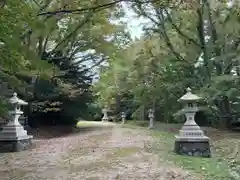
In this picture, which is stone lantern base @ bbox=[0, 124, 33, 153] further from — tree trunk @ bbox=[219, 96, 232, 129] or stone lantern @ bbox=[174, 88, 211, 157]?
tree trunk @ bbox=[219, 96, 232, 129]

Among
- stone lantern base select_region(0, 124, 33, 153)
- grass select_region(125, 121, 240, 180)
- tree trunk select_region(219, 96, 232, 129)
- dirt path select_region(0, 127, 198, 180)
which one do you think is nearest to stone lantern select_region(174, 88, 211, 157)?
grass select_region(125, 121, 240, 180)

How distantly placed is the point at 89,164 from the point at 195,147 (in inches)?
115

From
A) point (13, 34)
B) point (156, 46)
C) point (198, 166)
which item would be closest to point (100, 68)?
point (156, 46)

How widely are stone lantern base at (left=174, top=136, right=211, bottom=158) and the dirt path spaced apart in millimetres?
881

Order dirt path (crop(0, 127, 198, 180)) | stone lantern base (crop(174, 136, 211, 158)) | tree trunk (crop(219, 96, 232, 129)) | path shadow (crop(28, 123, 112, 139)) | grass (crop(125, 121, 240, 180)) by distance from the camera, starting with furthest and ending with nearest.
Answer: path shadow (crop(28, 123, 112, 139)) → tree trunk (crop(219, 96, 232, 129)) → stone lantern base (crop(174, 136, 211, 158)) → grass (crop(125, 121, 240, 180)) → dirt path (crop(0, 127, 198, 180))

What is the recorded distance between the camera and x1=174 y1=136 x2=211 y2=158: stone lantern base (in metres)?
8.63

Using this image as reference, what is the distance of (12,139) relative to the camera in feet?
32.1

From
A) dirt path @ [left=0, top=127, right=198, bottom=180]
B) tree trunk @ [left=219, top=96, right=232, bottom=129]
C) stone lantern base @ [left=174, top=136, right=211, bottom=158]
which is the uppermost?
tree trunk @ [left=219, top=96, right=232, bottom=129]

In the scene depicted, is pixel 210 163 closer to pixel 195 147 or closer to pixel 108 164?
pixel 195 147

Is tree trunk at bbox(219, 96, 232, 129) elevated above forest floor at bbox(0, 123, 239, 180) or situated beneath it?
elevated above

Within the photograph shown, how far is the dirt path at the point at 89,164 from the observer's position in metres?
6.21

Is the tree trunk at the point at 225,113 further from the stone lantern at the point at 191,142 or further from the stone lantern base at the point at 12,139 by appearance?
the stone lantern base at the point at 12,139

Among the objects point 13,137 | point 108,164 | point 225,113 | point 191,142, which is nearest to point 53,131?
point 13,137

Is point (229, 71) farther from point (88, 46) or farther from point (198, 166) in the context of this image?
point (198, 166)
